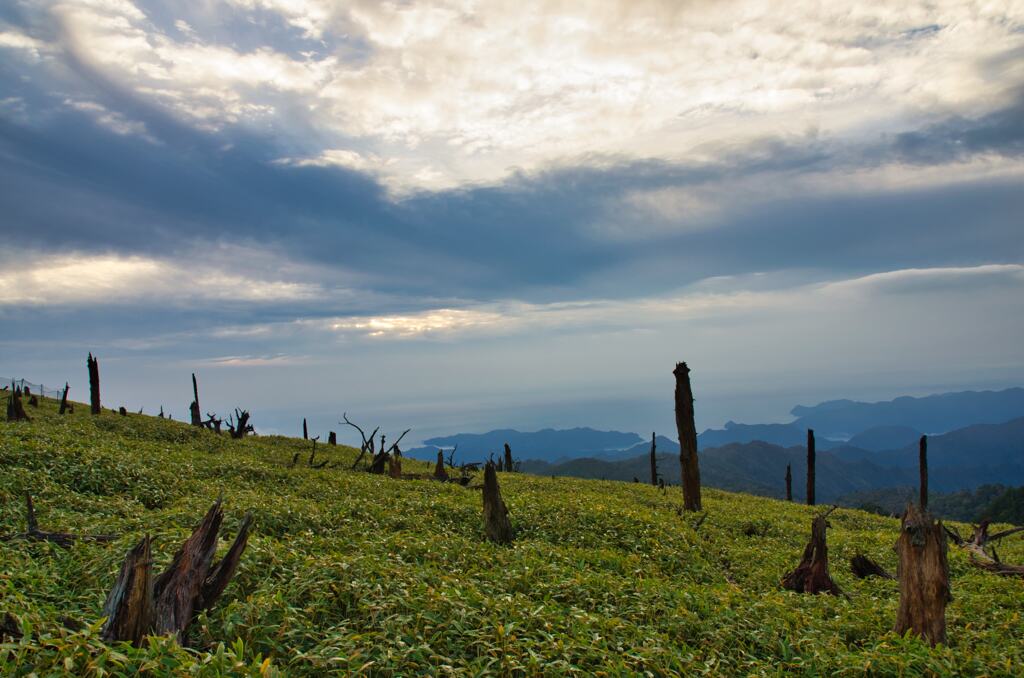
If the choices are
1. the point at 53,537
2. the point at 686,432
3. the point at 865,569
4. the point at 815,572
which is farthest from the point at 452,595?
the point at 686,432

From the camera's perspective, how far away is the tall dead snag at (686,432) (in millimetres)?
28469

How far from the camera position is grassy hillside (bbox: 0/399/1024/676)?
8180 mm

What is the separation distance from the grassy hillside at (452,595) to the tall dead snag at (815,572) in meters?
0.67

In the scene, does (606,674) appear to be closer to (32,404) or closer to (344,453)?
(344,453)

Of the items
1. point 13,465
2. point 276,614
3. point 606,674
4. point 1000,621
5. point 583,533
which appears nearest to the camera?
point 606,674

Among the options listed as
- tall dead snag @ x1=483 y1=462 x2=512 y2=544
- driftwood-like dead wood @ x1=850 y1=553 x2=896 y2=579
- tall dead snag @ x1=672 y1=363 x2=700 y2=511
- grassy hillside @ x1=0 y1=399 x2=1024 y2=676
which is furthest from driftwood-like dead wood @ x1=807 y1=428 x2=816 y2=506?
tall dead snag @ x1=483 y1=462 x2=512 y2=544

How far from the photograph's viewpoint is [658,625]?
10.6m

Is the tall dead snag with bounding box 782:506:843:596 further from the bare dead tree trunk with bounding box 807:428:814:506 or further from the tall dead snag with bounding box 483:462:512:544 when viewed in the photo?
the bare dead tree trunk with bounding box 807:428:814:506

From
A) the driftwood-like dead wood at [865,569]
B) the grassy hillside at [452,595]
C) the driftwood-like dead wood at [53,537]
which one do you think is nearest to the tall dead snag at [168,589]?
the grassy hillside at [452,595]

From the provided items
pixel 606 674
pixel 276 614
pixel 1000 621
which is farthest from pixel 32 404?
pixel 1000 621

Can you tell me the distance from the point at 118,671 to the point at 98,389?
178ft

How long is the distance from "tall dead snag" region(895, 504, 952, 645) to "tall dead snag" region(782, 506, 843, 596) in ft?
13.9

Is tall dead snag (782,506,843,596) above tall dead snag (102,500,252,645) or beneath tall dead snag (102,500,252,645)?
beneath

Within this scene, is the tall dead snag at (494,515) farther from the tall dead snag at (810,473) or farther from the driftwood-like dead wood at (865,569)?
the tall dead snag at (810,473)
